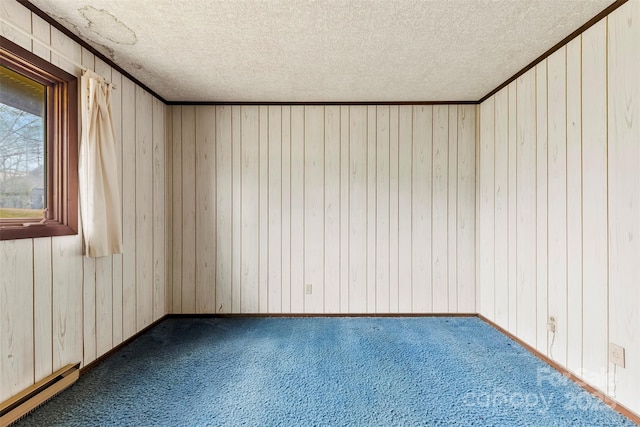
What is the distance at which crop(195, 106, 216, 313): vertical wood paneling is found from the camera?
3143 mm

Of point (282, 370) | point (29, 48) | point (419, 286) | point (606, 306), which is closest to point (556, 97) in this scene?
point (606, 306)

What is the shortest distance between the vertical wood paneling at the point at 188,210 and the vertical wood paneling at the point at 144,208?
0.34 metres

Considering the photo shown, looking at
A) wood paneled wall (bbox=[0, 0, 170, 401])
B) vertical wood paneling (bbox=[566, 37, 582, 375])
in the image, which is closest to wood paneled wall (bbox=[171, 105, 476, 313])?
A: wood paneled wall (bbox=[0, 0, 170, 401])

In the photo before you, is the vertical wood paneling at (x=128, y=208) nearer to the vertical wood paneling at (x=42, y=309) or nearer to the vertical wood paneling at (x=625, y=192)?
the vertical wood paneling at (x=42, y=309)

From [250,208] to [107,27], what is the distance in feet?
5.95

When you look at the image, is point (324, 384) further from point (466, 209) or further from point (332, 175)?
point (466, 209)

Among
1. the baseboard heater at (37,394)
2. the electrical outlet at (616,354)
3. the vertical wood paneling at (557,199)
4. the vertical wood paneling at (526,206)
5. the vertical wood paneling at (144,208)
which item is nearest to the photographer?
the baseboard heater at (37,394)

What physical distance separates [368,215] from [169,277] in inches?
88.9

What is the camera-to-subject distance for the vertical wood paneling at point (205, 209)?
10.3 ft

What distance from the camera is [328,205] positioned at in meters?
3.14

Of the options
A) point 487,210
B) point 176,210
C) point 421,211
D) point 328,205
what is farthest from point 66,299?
point 487,210

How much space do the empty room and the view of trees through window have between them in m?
0.01

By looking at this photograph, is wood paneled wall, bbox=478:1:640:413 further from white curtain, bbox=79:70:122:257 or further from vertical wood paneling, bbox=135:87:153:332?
vertical wood paneling, bbox=135:87:153:332

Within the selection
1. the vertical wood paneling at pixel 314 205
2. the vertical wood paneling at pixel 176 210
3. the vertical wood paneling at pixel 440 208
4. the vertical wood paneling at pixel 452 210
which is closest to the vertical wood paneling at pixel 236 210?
the vertical wood paneling at pixel 176 210
